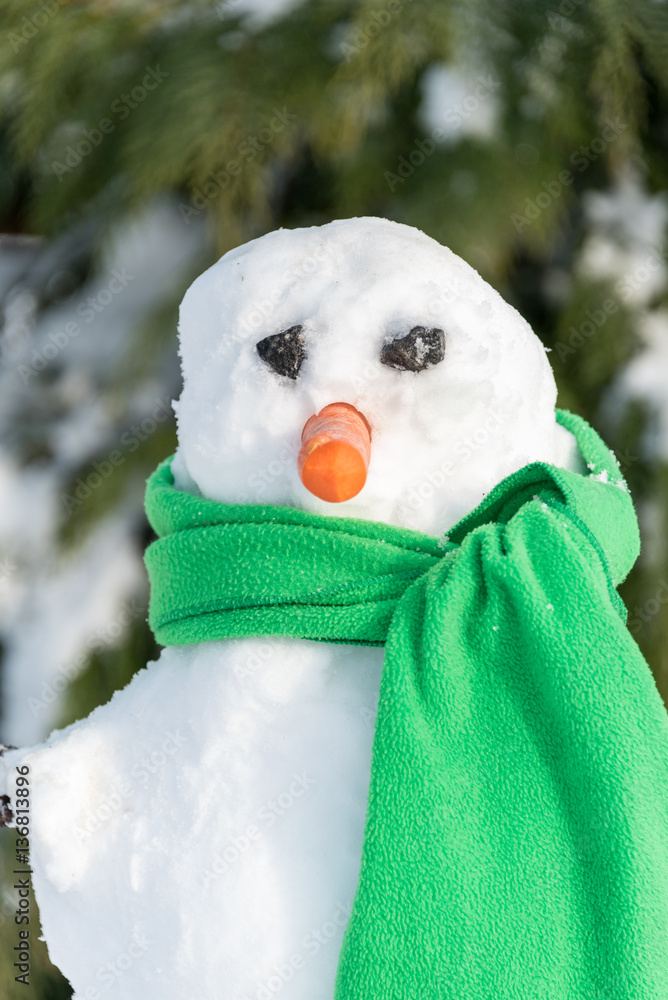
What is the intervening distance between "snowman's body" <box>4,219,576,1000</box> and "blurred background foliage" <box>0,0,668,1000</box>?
357 mm

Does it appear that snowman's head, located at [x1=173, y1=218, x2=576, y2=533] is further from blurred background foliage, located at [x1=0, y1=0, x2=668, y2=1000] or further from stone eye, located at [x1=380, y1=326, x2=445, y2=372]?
blurred background foliage, located at [x1=0, y1=0, x2=668, y2=1000]

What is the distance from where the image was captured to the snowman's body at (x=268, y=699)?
12.9 inches

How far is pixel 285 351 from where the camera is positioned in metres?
0.37

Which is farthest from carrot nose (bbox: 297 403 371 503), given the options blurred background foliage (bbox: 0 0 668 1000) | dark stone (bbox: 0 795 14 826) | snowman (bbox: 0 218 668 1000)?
blurred background foliage (bbox: 0 0 668 1000)

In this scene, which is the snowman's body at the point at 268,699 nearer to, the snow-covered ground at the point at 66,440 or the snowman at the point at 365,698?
the snowman at the point at 365,698

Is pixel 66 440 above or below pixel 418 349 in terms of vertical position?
below

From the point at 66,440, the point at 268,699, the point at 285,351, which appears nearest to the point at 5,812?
the point at 268,699

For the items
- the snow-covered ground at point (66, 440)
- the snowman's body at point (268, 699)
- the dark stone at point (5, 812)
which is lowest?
the snow-covered ground at point (66, 440)

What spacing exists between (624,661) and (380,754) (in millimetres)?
99

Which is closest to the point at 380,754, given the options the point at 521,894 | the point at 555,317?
the point at 521,894

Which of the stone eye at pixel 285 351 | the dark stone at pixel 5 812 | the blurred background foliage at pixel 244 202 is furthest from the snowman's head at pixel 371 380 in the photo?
the blurred background foliage at pixel 244 202

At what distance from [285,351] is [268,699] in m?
0.14

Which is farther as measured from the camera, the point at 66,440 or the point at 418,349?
the point at 66,440

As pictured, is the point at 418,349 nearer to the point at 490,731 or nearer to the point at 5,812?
the point at 490,731
